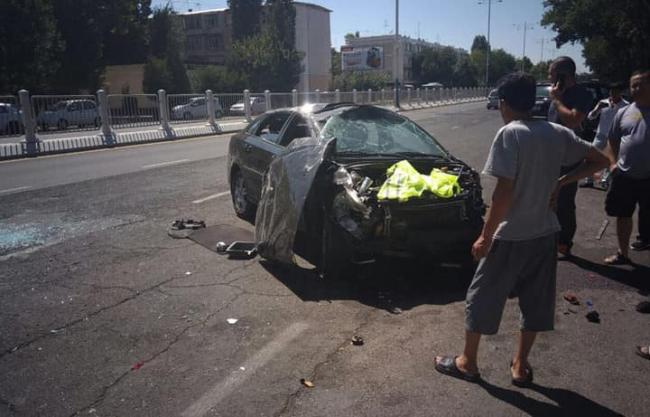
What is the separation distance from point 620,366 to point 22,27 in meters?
37.5

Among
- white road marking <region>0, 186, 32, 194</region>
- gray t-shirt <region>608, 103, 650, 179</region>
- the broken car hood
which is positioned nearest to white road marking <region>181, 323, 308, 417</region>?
the broken car hood

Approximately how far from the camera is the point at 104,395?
3.24 m

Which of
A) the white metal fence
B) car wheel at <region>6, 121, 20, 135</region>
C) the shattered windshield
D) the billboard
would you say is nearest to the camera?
the shattered windshield

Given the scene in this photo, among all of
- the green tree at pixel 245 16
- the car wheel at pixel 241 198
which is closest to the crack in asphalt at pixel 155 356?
the car wheel at pixel 241 198

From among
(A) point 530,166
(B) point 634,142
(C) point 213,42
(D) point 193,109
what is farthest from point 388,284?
(C) point 213,42

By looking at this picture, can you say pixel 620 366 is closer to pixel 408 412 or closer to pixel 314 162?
pixel 408 412

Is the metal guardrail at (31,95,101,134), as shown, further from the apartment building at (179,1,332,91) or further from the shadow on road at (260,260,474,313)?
the apartment building at (179,1,332,91)

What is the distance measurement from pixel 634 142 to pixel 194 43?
287 ft

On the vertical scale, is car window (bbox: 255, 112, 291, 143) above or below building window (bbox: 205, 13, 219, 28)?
below

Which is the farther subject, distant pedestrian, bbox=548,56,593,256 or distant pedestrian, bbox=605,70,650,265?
distant pedestrian, bbox=605,70,650,265

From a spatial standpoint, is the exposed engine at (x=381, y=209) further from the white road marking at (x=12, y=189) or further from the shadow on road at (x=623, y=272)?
the white road marking at (x=12, y=189)

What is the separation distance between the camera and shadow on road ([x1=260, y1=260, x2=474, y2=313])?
467 centimetres

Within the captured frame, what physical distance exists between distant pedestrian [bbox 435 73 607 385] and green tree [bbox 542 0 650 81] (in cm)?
3236

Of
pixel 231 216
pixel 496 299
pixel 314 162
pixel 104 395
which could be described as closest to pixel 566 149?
pixel 496 299
